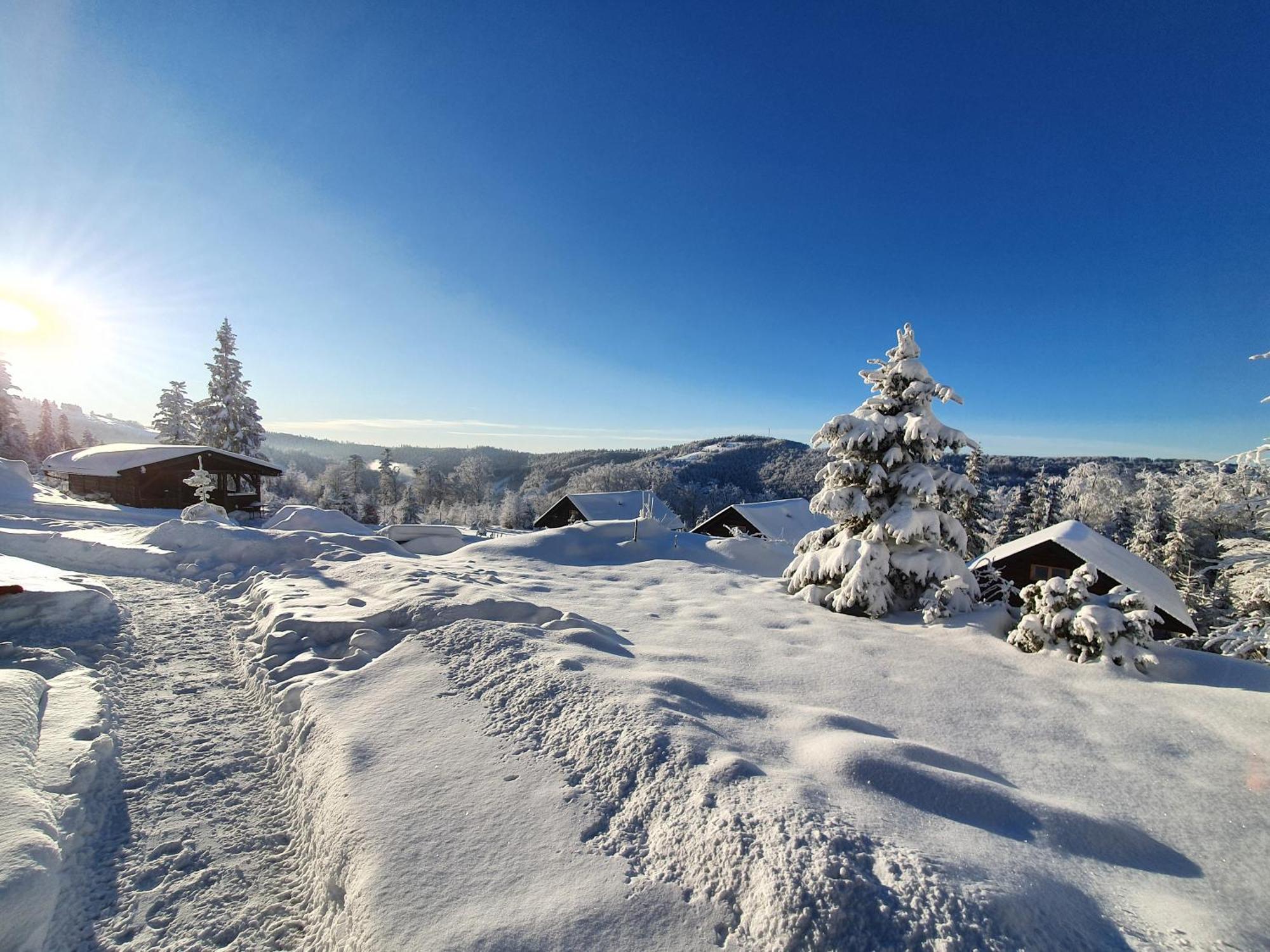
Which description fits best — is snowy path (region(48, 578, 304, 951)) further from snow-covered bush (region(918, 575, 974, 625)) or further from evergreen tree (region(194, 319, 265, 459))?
evergreen tree (region(194, 319, 265, 459))

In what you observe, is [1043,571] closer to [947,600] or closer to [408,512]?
[947,600]

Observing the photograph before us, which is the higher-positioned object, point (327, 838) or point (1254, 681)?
point (1254, 681)

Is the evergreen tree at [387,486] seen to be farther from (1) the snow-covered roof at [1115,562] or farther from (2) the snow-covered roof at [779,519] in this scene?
(1) the snow-covered roof at [1115,562]

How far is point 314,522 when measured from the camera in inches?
744

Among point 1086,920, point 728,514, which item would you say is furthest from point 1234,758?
point 728,514

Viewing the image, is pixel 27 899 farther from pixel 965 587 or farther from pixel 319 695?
pixel 965 587

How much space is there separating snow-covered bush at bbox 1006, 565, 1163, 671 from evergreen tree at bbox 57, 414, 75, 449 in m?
91.2

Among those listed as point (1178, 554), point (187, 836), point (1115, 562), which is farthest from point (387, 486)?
point (1178, 554)

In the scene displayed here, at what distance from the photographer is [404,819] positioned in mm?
3309

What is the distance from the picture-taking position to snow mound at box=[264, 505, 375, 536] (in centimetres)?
1847

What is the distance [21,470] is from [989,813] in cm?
3955

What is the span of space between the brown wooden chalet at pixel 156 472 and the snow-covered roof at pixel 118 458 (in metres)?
0.03

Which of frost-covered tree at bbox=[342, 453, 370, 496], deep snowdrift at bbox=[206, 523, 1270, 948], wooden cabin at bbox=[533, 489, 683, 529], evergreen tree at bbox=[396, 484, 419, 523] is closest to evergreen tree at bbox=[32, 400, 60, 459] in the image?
frost-covered tree at bbox=[342, 453, 370, 496]

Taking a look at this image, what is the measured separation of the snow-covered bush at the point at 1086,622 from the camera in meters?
6.44
